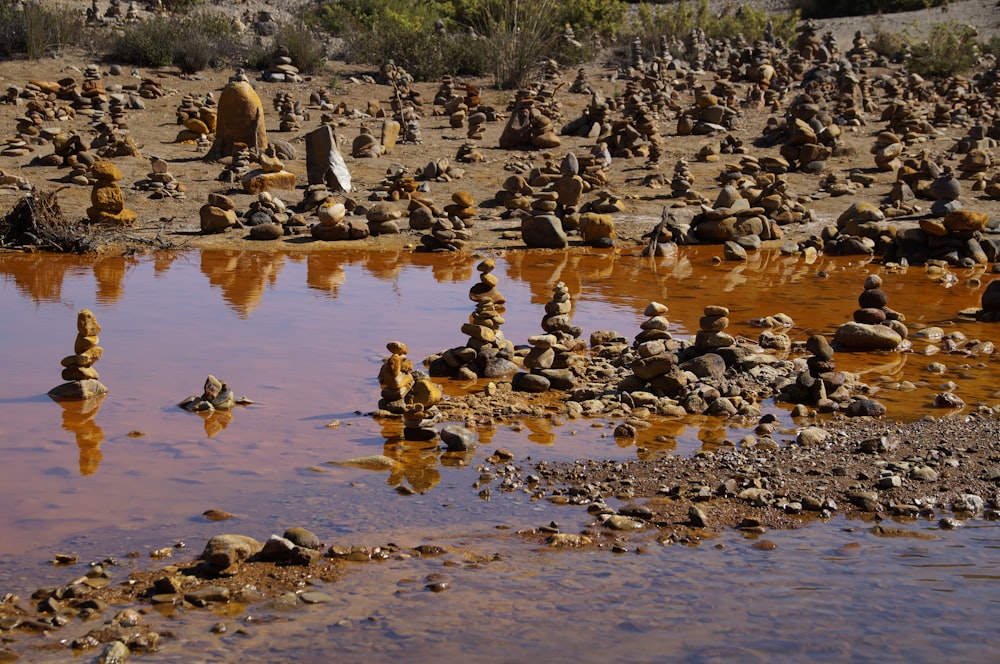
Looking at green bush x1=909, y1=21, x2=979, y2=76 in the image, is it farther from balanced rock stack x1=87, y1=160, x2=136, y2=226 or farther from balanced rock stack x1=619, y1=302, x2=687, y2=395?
balanced rock stack x1=619, y1=302, x2=687, y2=395

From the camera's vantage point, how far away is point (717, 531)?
15.8 feet

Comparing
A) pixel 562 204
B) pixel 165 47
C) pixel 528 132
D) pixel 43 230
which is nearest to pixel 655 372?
pixel 562 204

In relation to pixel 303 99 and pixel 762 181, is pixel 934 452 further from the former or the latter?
pixel 303 99

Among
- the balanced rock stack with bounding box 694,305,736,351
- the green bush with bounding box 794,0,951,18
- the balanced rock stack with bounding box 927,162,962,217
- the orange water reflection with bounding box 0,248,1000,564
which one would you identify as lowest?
the orange water reflection with bounding box 0,248,1000,564

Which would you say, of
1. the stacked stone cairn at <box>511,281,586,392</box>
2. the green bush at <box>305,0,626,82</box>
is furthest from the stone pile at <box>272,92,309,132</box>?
the stacked stone cairn at <box>511,281,586,392</box>

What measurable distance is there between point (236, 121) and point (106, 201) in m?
3.13

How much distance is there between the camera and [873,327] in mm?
8289

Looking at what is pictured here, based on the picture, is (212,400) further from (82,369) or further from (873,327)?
(873,327)

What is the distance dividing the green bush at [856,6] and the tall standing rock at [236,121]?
1897 centimetres

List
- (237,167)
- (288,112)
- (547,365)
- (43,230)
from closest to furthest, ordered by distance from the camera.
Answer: (547,365), (43,230), (237,167), (288,112)

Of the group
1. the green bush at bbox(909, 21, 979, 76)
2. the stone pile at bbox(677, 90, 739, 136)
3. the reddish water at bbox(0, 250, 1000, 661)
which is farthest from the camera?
the green bush at bbox(909, 21, 979, 76)

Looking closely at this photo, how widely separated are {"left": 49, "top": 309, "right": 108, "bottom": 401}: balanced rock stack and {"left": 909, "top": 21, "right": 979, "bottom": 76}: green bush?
829 inches

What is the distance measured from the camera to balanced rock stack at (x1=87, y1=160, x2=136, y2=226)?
1302 centimetres

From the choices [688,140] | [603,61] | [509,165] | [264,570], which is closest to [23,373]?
[264,570]
